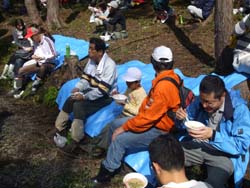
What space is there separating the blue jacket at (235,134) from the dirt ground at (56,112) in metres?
0.41

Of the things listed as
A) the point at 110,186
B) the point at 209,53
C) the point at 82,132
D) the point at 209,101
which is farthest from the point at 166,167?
the point at 209,53

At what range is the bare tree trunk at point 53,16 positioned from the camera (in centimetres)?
1172

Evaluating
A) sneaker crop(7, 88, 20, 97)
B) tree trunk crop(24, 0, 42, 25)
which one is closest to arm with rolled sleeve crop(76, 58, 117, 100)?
sneaker crop(7, 88, 20, 97)

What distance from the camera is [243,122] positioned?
3.81 meters

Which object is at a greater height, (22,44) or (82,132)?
(22,44)

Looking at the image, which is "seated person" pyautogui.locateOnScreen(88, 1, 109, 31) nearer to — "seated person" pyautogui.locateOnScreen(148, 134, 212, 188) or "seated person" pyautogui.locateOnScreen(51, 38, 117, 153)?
"seated person" pyautogui.locateOnScreen(51, 38, 117, 153)

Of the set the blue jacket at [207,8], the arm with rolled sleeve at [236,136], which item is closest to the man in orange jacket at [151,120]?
the arm with rolled sleeve at [236,136]

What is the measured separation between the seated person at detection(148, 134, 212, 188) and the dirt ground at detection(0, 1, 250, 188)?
6.35 feet

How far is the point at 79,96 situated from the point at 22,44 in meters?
3.30

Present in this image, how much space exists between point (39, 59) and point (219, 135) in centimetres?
462

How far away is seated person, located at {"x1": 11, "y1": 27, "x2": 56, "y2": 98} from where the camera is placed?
749 centimetres

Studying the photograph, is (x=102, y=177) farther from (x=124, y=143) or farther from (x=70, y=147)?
(x=70, y=147)

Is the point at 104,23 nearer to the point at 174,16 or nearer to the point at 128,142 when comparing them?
the point at 174,16

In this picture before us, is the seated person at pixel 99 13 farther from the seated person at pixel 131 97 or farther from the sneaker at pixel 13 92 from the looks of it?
the seated person at pixel 131 97
